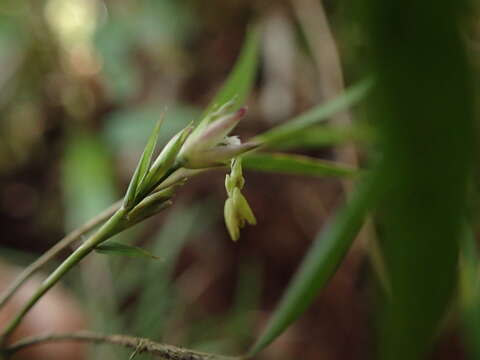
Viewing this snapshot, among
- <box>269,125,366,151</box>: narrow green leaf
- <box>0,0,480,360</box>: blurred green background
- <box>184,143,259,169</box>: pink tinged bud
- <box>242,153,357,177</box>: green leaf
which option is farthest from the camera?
<box>0,0,480,360</box>: blurred green background

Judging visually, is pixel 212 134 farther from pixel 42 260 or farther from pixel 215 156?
pixel 42 260

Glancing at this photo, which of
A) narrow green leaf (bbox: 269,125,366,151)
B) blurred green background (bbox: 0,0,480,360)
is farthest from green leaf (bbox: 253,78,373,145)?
blurred green background (bbox: 0,0,480,360)

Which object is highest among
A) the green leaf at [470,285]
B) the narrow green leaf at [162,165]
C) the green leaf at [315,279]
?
the narrow green leaf at [162,165]

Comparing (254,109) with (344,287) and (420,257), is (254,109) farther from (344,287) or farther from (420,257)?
(420,257)

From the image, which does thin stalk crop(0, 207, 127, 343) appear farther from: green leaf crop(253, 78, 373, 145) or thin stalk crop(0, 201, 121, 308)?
green leaf crop(253, 78, 373, 145)

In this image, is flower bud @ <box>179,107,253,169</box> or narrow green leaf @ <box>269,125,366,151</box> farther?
narrow green leaf @ <box>269,125,366,151</box>

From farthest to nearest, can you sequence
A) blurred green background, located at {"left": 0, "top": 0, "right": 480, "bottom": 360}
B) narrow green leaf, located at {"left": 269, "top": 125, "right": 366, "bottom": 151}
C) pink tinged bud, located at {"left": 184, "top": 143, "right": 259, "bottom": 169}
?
blurred green background, located at {"left": 0, "top": 0, "right": 480, "bottom": 360} < narrow green leaf, located at {"left": 269, "top": 125, "right": 366, "bottom": 151} < pink tinged bud, located at {"left": 184, "top": 143, "right": 259, "bottom": 169}

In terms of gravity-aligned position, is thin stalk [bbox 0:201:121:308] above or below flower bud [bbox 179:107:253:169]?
below

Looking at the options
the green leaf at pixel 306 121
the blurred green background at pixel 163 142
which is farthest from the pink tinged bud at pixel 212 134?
the blurred green background at pixel 163 142

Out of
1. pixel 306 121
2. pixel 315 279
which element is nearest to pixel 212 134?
pixel 315 279

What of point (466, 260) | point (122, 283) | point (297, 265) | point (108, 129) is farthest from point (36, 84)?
point (466, 260)

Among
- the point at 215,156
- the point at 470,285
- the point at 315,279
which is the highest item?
the point at 215,156

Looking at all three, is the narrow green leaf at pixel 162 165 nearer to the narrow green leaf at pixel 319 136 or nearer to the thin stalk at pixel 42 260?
the thin stalk at pixel 42 260
